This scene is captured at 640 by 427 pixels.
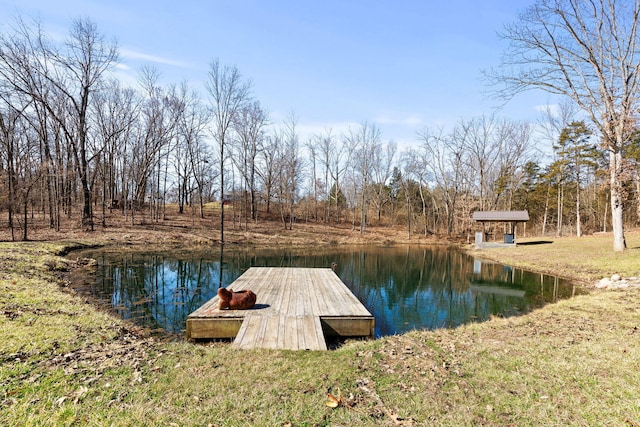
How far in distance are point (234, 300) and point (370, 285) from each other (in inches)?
302

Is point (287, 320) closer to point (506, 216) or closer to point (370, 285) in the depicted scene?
point (370, 285)

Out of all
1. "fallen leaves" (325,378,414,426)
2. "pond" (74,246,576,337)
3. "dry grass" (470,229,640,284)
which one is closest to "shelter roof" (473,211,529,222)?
"dry grass" (470,229,640,284)

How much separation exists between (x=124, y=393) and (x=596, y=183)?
4209 cm

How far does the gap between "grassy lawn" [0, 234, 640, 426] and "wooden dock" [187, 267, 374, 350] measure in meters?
0.58

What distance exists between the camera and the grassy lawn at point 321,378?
9.89 ft

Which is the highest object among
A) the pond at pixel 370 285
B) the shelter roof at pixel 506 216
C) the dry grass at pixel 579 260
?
the shelter roof at pixel 506 216

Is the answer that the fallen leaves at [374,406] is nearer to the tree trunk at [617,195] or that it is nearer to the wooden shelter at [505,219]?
the tree trunk at [617,195]

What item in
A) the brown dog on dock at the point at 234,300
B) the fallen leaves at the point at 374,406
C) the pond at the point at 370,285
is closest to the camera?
the fallen leaves at the point at 374,406

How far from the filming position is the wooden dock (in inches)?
212

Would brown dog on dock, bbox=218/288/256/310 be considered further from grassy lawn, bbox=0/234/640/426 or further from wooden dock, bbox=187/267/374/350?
grassy lawn, bbox=0/234/640/426

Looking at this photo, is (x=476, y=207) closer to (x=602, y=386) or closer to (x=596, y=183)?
(x=596, y=183)

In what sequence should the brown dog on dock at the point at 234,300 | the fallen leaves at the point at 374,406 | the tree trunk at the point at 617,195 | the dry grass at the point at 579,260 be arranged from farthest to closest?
the tree trunk at the point at 617,195 < the dry grass at the point at 579,260 < the brown dog on dock at the point at 234,300 < the fallen leaves at the point at 374,406

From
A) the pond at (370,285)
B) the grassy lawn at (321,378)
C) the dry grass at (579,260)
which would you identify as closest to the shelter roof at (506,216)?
the dry grass at (579,260)

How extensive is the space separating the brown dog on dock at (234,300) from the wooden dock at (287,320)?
111 millimetres
